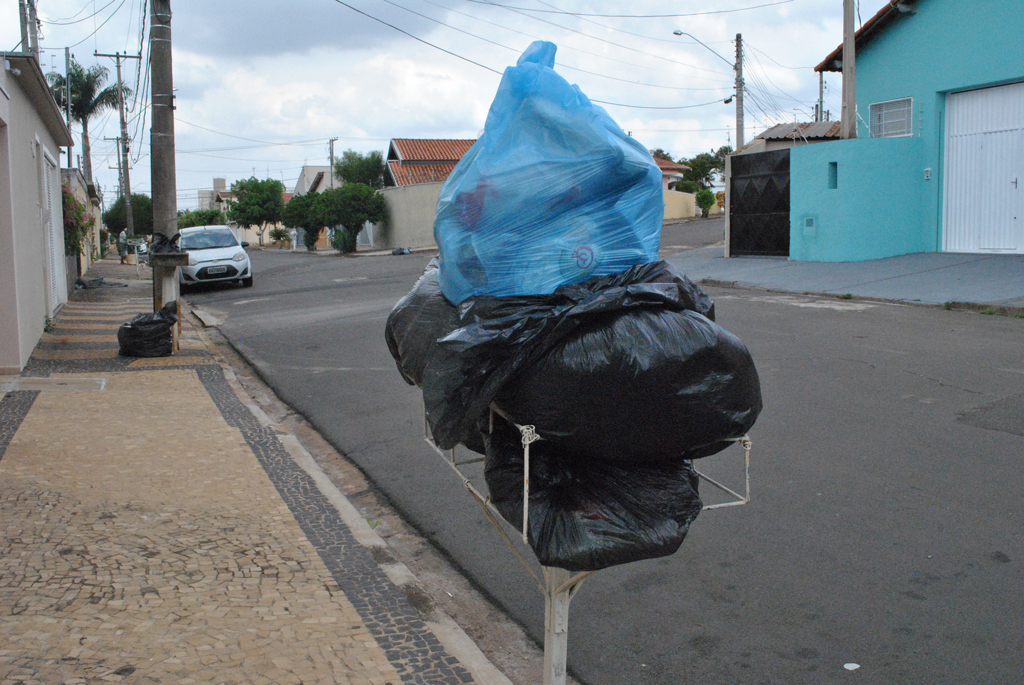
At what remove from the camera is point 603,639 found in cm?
336

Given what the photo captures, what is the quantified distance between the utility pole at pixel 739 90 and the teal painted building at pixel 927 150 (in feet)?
39.5

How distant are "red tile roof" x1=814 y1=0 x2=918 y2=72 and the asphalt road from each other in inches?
383

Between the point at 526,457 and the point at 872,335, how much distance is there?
779 cm

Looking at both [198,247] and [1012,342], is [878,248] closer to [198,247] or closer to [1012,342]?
[1012,342]

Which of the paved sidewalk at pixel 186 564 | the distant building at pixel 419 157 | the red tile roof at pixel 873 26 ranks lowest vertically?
the paved sidewalk at pixel 186 564

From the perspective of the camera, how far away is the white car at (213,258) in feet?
61.1

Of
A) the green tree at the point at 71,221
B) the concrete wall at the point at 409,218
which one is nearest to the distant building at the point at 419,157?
the concrete wall at the point at 409,218

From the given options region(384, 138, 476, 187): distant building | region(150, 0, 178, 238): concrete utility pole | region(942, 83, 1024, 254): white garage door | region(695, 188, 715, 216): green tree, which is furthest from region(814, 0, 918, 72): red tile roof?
region(384, 138, 476, 187): distant building

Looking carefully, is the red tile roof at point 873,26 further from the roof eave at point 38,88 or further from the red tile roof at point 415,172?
the red tile roof at point 415,172

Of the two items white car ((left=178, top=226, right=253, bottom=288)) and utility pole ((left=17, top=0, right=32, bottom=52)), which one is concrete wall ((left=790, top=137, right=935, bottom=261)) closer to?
white car ((left=178, top=226, right=253, bottom=288))

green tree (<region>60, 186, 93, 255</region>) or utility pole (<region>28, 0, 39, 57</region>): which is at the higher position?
utility pole (<region>28, 0, 39, 57</region>)

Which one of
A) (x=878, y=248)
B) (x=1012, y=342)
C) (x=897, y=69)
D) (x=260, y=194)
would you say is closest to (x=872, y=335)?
(x=1012, y=342)

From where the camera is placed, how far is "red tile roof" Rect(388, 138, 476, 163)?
47438 millimetres

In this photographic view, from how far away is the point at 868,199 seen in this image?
15219 millimetres
